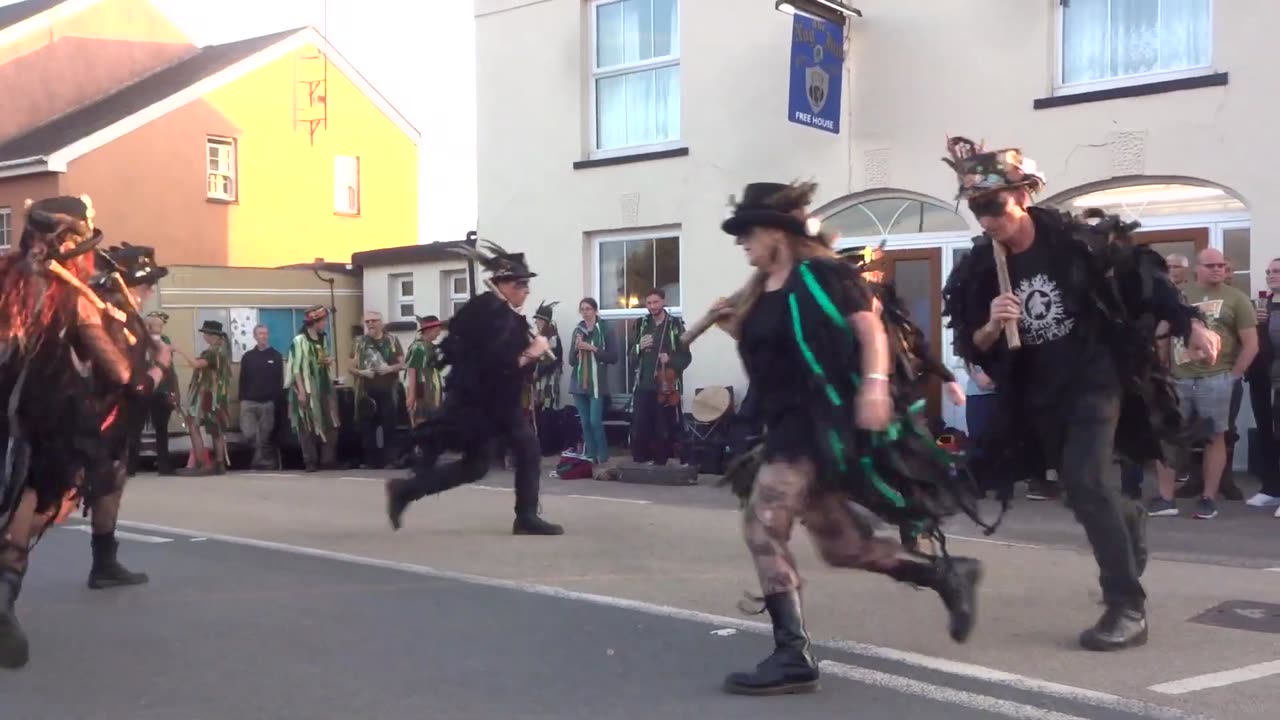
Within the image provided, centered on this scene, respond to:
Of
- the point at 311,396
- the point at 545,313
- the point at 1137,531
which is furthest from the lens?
the point at 311,396

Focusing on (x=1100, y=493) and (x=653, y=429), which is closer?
(x=1100, y=493)

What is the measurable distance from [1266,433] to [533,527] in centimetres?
528

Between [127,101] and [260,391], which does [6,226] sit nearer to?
[127,101]

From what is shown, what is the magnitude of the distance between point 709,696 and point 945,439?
7.20 metres

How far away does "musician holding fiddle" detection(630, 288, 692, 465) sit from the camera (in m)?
13.6

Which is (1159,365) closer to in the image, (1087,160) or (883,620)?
(883,620)

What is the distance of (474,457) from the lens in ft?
28.8

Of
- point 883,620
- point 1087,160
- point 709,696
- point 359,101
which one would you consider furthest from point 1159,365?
point 359,101

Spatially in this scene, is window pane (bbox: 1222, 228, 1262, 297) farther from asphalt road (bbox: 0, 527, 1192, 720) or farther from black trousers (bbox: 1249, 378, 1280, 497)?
asphalt road (bbox: 0, 527, 1192, 720)

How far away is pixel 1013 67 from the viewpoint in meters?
12.5

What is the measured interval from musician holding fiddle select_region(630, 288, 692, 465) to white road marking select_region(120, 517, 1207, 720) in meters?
5.29

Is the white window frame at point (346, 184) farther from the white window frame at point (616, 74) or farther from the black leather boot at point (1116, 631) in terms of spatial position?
the black leather boot at point (1116, 631)

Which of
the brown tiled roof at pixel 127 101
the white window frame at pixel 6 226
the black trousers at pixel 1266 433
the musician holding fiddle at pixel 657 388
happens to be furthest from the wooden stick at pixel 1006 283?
the white window frame at pixel 6 226

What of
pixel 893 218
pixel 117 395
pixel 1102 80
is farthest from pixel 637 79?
pixel 117 395
